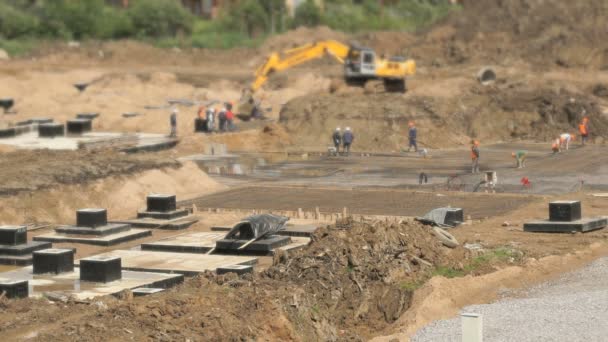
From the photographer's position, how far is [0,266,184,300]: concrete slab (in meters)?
23.0

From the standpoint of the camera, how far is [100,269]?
77.9ft

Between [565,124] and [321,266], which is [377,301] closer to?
[321,266]

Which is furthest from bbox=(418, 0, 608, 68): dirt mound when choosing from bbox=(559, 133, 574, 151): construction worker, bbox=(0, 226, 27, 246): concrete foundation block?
bbox=(0, 226, 27, 246): concrete foundation block

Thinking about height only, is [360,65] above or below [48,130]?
above

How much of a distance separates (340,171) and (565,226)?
13.4 m

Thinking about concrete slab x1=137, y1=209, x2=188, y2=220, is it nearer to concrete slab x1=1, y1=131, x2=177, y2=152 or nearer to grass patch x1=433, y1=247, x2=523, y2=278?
grass patch x1=433, y1=247, x2=523, y2=278

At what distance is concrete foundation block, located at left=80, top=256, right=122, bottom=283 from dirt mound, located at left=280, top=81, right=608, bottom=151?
76.6 feet

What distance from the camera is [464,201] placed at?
34.7 meters

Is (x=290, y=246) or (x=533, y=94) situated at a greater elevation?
(x=533, y=94)

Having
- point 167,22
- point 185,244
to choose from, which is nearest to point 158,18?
point 167,22

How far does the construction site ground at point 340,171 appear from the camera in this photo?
19.8 meters

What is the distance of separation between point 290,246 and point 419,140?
66.7ft

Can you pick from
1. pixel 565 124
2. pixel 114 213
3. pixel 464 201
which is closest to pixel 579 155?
pixel 565 124

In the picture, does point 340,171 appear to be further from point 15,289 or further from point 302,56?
point 15,289
